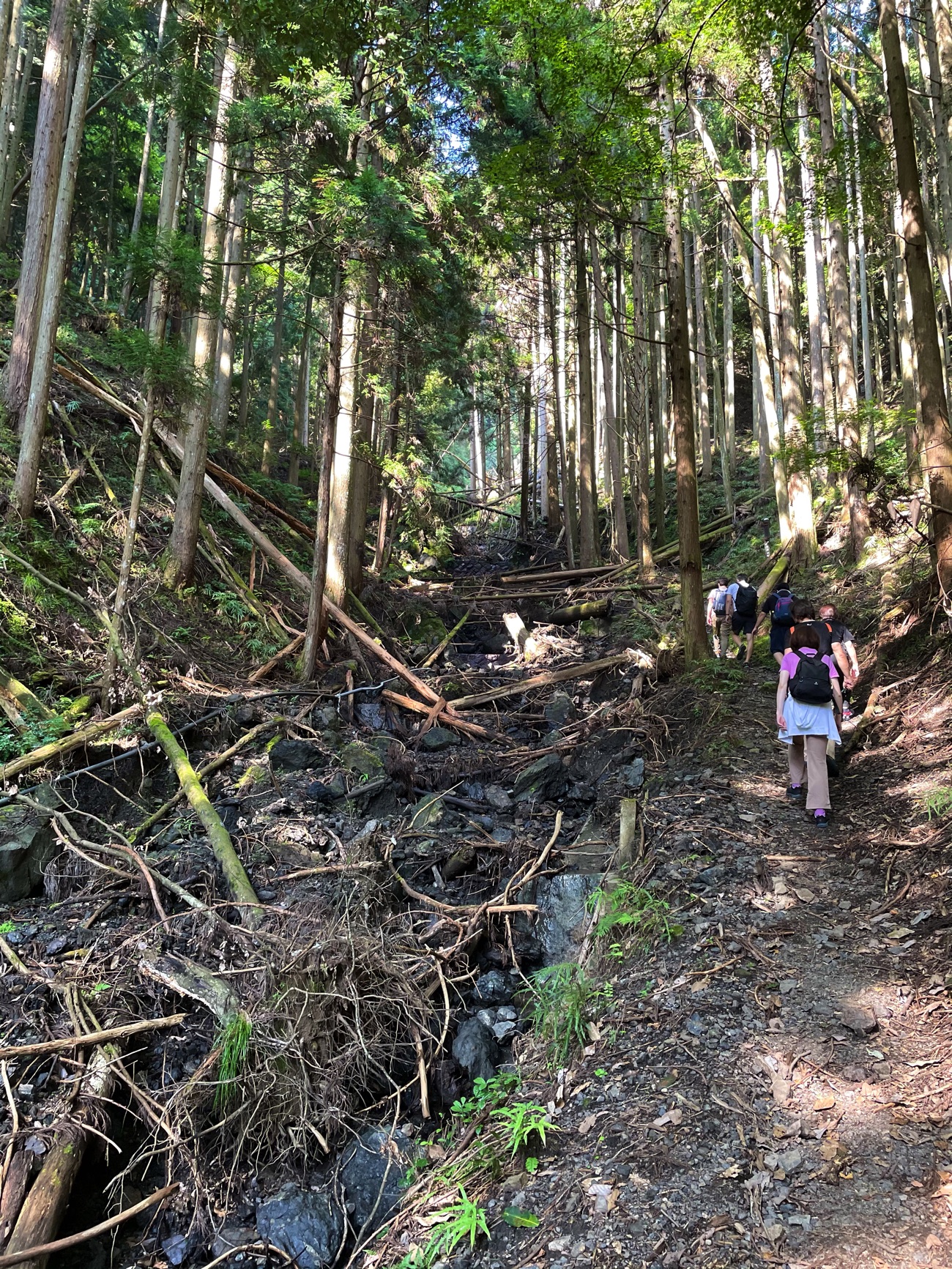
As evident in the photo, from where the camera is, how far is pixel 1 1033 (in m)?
4.86

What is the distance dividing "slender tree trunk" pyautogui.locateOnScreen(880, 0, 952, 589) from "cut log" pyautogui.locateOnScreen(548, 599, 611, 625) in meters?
9.03

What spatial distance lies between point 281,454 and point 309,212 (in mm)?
14426

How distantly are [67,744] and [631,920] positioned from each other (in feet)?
18.3

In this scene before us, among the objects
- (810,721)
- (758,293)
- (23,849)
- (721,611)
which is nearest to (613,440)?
(721,611)

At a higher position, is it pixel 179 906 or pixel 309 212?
pixel 309 212

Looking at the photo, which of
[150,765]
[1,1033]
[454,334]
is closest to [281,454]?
[454,334]

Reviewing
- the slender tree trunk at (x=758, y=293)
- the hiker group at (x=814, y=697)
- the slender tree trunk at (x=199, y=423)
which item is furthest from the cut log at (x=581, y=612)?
the hiker group at (x=814, y=697)

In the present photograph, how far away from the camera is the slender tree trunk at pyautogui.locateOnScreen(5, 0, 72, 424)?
962 cm

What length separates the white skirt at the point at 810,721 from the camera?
6.14 metres

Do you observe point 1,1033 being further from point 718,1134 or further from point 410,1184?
point 718,1134

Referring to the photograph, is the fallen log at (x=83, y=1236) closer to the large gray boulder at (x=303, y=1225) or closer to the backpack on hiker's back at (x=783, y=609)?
the large gray boulder at (x=303, y=1225)

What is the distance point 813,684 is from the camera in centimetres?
616

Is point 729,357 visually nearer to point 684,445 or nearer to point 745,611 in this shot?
point 745,611

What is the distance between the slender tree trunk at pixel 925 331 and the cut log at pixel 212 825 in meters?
6.56
